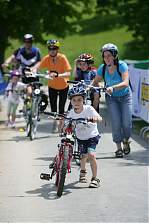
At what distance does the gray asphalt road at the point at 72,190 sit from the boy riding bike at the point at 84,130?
0.22 m

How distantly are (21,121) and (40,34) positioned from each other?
42.9 ft

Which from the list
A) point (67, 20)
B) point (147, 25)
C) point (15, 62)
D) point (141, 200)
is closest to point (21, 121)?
point (15, 62)

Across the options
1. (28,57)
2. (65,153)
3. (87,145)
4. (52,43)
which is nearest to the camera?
(65,153)

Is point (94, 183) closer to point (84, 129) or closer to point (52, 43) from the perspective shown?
point (84, 129)

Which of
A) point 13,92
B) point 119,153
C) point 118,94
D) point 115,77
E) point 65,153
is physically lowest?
point 119,153

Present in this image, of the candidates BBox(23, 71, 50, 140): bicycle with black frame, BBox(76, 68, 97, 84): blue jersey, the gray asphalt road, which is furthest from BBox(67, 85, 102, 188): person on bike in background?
BBox(23, 71, 50, 140): bicycle with black frame

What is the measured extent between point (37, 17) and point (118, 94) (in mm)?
17388

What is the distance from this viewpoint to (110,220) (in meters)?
7.27

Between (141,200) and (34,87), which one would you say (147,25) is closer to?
(34,87)

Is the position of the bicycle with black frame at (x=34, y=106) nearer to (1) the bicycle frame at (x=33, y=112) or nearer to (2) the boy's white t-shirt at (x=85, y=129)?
(1) the bicycle frame at (x=33, y=112)

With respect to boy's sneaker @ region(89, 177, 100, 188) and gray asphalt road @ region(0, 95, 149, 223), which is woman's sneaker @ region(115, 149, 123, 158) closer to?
gray asphalt road @ region(0, 95, 149, 223)

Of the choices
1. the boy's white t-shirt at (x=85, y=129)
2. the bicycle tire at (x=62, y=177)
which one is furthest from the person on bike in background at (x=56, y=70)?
the bicycle tire at (x=62, y=177)

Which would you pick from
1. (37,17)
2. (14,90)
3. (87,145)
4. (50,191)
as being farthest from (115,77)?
(37,17)

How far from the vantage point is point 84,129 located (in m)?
9.16
